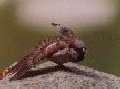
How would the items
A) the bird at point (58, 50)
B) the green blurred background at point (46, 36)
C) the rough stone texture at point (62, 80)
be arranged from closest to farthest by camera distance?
1. the rough stone texture at point (62, 80)
2. the bird at point (58, 50)
3. the green blurred background at point (46, 36)

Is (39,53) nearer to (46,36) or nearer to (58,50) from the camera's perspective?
(58,50)

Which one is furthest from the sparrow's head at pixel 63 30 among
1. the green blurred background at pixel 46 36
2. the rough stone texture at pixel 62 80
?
the green blurred background at pixel 46 36

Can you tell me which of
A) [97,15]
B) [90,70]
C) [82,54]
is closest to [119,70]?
[90,70]

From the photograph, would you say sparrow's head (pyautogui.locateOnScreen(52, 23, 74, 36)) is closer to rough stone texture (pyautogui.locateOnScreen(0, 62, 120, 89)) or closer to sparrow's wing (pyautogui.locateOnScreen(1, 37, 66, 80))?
sparrow's wing (pyautogui.locateOnScreen(1, 37, 66, 80))

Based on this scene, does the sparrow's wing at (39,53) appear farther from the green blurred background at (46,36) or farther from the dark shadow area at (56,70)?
the green blurred background at (46,36)

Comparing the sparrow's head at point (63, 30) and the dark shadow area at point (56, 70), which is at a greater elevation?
the sparrow's head at point (63, 30)

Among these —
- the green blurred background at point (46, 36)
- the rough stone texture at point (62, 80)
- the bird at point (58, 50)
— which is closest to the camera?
the rough stone texture at point (62, 80)
